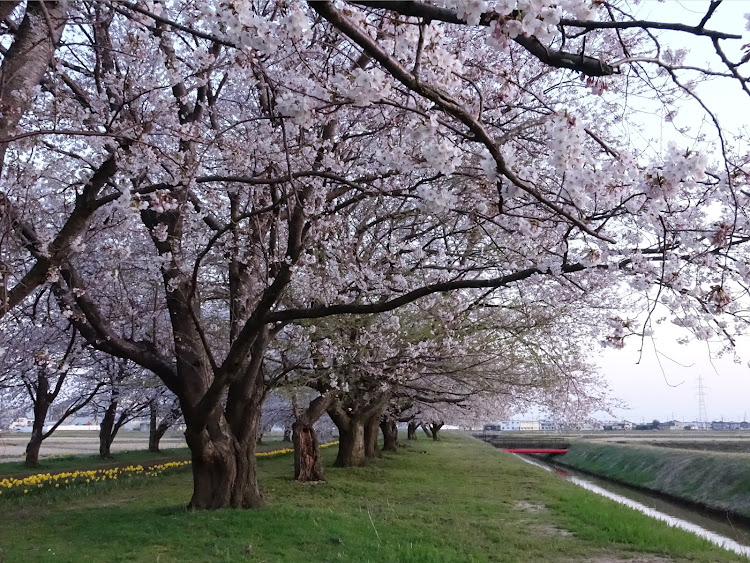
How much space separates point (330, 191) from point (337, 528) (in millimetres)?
4358

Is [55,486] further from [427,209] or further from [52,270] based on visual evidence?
[427,209]

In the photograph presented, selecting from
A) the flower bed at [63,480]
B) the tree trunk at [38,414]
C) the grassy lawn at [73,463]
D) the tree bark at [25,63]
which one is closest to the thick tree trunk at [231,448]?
the tree bark at [25,63]

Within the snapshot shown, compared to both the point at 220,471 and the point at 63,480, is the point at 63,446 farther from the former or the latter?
the point at 220,471

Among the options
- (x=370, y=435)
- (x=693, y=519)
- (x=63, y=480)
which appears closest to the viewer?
(x=63, y=480)

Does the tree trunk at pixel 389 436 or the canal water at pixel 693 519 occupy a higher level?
the tree trunk at pixel 389 436

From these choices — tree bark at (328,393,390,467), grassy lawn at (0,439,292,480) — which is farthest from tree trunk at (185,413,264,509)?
grassy lawn at (0,439,292,480)

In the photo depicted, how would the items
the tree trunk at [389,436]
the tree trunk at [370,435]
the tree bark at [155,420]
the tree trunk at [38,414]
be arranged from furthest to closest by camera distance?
the tree trunk at [389,436] → the tree bark at [155,420] → the tree trunk at [370,435] → the tree trunk at [38,414]

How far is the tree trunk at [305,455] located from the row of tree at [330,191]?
2.5 inches

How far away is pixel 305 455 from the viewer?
539 inches

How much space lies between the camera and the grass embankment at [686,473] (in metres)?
18.0

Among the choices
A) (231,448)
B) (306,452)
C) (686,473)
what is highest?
(231,448)

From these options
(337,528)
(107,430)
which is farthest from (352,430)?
(107,430)

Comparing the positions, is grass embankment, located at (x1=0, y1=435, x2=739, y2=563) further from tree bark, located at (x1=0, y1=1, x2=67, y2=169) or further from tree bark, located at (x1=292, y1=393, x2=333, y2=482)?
tree bark, located at (x1=0, y1=1, x2=67, y2=169)

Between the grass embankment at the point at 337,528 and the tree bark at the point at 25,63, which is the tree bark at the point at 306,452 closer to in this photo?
the grass embankment at the point at 337,528
